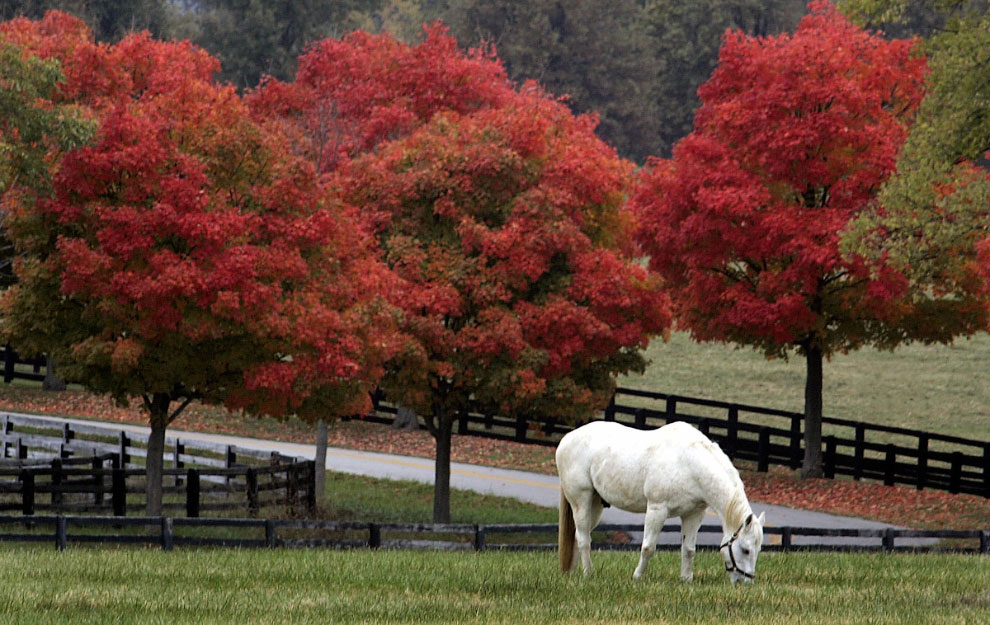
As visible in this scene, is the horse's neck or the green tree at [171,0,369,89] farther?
the green tree at [171,0,369,89]

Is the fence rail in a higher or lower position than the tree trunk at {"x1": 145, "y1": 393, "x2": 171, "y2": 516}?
lower

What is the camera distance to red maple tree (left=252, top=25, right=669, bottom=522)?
76.3 ft

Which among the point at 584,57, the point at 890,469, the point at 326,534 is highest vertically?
the point at 584,57

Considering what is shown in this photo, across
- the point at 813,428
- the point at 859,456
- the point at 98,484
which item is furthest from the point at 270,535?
the point at 859,456

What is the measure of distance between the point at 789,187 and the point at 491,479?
402 inches

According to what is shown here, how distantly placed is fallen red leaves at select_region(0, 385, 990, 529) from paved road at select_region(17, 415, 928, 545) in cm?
85

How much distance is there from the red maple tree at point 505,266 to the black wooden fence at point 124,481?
8.90 ft

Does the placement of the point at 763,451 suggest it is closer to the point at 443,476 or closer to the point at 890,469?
the point at 890,469

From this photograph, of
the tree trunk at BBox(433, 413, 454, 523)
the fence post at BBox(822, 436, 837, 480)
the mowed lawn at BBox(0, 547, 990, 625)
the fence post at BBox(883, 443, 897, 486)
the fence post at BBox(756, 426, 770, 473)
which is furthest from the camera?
the fence post at BBox(756, 426, 770, 473)

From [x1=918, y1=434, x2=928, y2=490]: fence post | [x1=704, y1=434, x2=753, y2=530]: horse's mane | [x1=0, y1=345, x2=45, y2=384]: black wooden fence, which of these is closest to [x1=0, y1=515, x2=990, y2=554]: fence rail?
[x1=704, y1=434, x2=753, y2=530]: horse's mane

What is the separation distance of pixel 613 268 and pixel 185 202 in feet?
27.1

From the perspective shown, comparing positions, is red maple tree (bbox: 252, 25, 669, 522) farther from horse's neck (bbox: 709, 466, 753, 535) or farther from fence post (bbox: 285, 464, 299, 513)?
horse's neck (bbox: 709, 466, 753, 535)

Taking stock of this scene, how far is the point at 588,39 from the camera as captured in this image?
8512 cm

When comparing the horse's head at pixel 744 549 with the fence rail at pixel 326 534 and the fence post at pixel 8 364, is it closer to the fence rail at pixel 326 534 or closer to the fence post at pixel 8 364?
the fence rail at pixel 326 534
